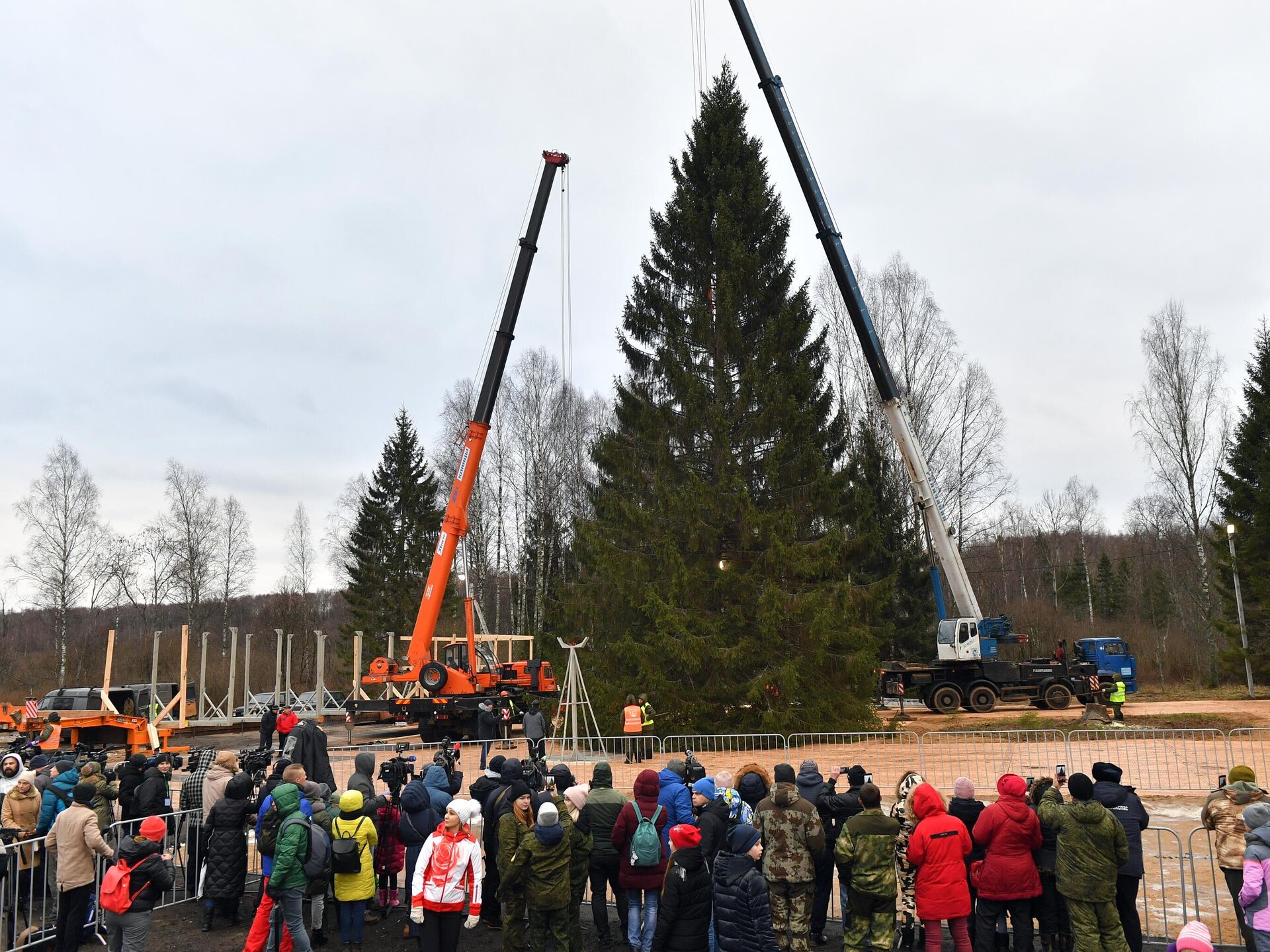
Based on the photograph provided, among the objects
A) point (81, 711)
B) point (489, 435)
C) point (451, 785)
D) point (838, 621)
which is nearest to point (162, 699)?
point (81, 711)

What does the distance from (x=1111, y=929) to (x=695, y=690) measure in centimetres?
1437

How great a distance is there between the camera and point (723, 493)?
2119 centimetres

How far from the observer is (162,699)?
28.9m

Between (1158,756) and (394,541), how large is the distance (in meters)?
33.7

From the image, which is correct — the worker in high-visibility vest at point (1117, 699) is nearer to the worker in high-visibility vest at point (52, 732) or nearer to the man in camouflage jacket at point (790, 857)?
the man in camouflage jacket at point (790, 857)

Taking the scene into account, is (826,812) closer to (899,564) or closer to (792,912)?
Result: (792,912)

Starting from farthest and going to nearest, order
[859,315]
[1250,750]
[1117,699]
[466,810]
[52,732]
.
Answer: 1. [859,315]
2. [52,732]
3. [1117,699]
4. [1250,750]
5. [466,810]

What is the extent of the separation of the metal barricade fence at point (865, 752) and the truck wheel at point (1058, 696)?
766cm

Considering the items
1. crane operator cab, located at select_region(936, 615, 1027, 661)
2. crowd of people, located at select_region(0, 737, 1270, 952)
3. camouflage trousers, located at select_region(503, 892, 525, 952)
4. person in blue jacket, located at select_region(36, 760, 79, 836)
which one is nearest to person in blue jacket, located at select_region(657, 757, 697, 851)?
crowd of people, located at select_region(0, 737, 1270, 952)

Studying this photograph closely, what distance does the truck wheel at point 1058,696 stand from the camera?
2511 cm

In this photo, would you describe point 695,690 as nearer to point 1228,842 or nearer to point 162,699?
point 1228,842

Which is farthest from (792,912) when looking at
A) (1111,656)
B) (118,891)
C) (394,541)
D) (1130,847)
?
(394,541)

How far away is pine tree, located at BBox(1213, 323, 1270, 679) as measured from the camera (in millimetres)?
30516

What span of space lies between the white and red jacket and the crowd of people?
0.04ft
